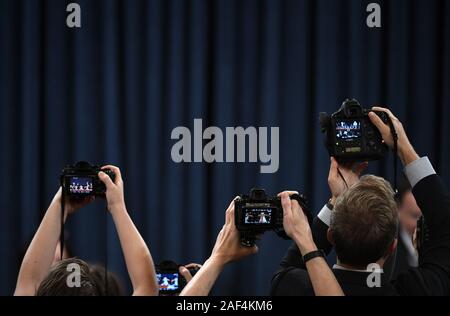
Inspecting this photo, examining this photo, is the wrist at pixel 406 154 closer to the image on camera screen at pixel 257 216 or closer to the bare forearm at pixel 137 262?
the image on camera screen at pixel 257 216

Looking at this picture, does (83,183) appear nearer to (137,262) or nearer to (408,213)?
(137,262)

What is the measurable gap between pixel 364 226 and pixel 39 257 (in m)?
0.66

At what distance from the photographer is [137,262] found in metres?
1.12

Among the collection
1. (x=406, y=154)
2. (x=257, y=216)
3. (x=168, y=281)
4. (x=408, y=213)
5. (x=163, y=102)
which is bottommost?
(x=168, y=281)

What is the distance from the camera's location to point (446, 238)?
1.09m

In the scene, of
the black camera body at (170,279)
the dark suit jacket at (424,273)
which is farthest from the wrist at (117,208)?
the black camera body at (170,279)

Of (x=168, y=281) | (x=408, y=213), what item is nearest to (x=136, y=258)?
(x=168, y=281)

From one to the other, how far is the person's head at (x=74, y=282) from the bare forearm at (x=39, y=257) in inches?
4.7

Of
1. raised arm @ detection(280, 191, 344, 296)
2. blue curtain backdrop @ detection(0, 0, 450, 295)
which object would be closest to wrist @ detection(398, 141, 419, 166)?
raised arm @ detection(280, 191, 344, 296)

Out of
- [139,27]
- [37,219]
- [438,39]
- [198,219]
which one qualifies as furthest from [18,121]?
[438,39]

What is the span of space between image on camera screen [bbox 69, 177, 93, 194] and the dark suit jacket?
49 cm

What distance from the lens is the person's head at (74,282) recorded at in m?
1.02

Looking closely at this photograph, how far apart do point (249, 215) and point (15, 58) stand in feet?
5.91

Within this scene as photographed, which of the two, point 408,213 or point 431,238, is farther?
point 408,213
